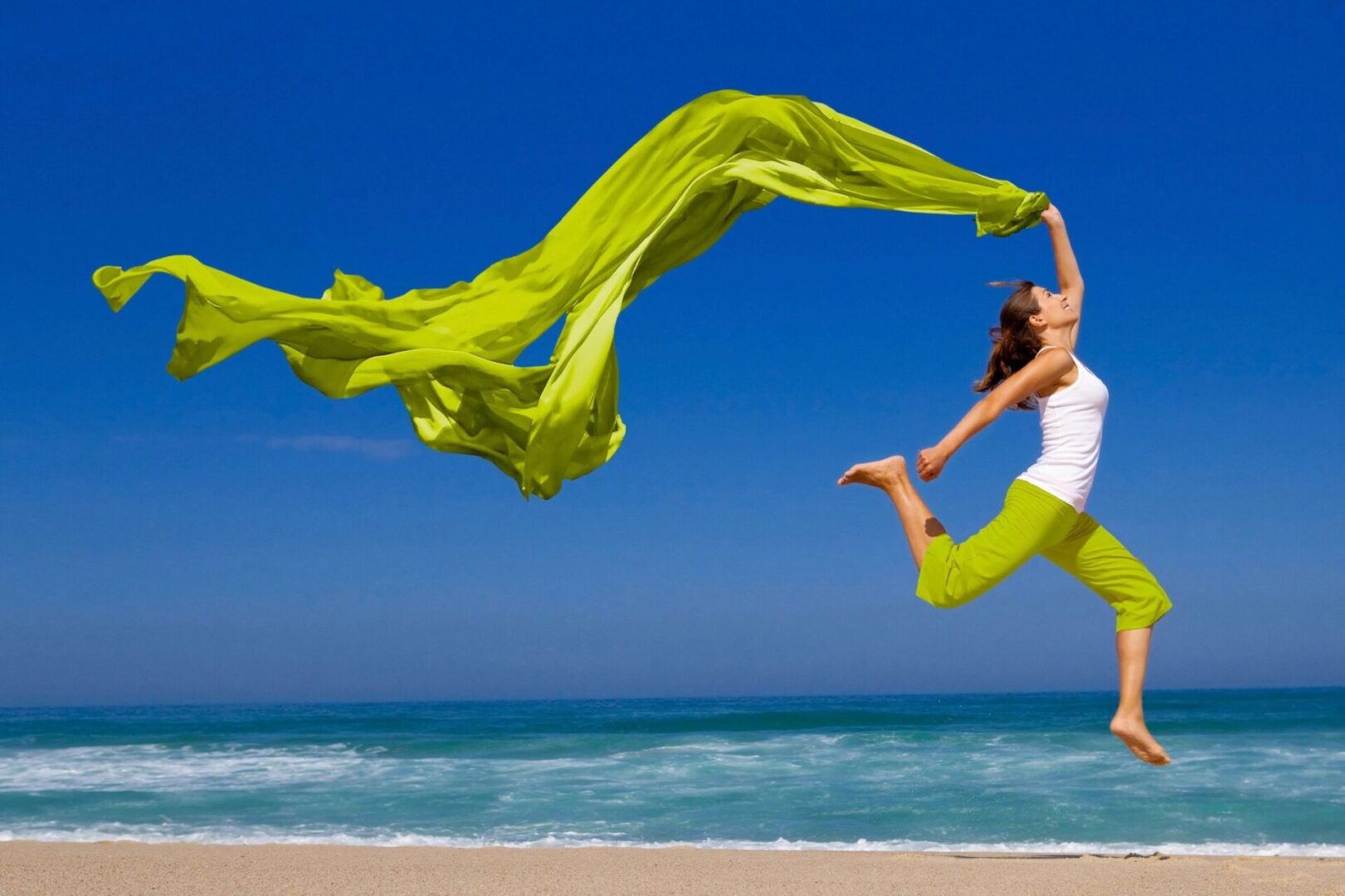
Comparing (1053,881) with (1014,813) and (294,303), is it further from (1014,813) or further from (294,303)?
(294,303)

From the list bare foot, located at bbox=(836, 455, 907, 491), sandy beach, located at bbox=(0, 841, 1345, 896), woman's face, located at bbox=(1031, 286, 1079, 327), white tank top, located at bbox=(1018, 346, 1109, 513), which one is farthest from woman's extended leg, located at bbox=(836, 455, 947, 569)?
sandy beach, located at bbox=(0, 841, 1345, 896)

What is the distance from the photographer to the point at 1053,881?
32.0ft

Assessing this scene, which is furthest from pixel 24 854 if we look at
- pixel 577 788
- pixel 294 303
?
pixel 294 303

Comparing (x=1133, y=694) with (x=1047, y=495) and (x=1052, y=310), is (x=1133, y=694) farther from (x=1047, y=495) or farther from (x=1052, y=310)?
(x=1052, y=310)

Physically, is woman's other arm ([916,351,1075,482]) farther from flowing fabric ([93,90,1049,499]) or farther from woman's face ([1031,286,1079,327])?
flowing fabric ([93,90,1049,499])

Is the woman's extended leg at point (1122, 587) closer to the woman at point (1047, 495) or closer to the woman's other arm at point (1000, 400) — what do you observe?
the woman at point (1047, 495)

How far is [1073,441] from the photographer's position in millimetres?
3678

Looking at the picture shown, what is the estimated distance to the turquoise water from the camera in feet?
43.7

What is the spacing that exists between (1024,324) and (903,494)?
604 millimetres

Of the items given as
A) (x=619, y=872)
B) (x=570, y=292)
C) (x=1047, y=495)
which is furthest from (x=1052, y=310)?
(x=619, y=872)

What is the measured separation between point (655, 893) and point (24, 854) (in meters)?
5.84

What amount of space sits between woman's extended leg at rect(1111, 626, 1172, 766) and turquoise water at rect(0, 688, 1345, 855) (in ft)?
29.9

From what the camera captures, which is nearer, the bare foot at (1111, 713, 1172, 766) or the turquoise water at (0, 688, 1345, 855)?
the bare foot at (1111, 713, 1172, 766)

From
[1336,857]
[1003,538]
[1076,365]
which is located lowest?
[1336,857]
